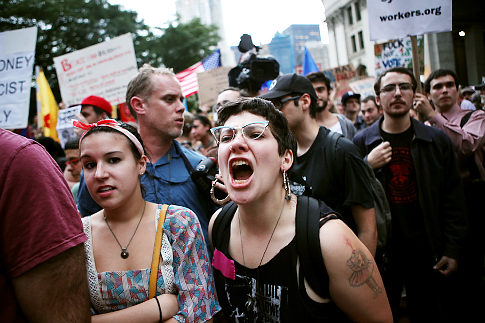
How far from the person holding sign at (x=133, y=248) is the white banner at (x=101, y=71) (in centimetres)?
433

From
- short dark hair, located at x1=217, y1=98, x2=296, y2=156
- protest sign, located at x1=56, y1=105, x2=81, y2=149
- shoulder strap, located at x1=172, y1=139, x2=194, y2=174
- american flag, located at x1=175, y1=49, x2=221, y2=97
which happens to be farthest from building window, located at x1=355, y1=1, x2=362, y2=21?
short dark hair, located at x1=217, y1=98, x2=296, y2=156

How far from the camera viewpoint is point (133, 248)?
1.83 meters

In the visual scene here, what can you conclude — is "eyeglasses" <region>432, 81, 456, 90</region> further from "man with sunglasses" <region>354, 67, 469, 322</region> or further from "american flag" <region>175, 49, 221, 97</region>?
"american flag" <region>175, 49, 221, 97</region>

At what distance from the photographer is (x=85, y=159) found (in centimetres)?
192

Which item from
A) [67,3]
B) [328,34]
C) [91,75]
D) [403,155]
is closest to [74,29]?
[67,3]

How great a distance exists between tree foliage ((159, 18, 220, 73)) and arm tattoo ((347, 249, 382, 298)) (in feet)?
87.0

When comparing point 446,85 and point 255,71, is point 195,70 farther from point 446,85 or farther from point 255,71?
point 446,85

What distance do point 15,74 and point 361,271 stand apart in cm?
378

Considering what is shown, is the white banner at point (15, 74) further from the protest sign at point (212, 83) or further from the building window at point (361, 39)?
the building window at point (361, 39)

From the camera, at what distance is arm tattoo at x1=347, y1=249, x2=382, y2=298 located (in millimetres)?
1594

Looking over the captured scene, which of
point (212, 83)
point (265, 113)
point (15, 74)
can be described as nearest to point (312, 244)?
point (265, 113)

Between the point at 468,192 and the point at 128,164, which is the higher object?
the point at 128,164

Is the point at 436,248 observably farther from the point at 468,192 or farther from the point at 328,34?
the point at 328,34

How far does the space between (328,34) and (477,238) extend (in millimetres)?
46266
